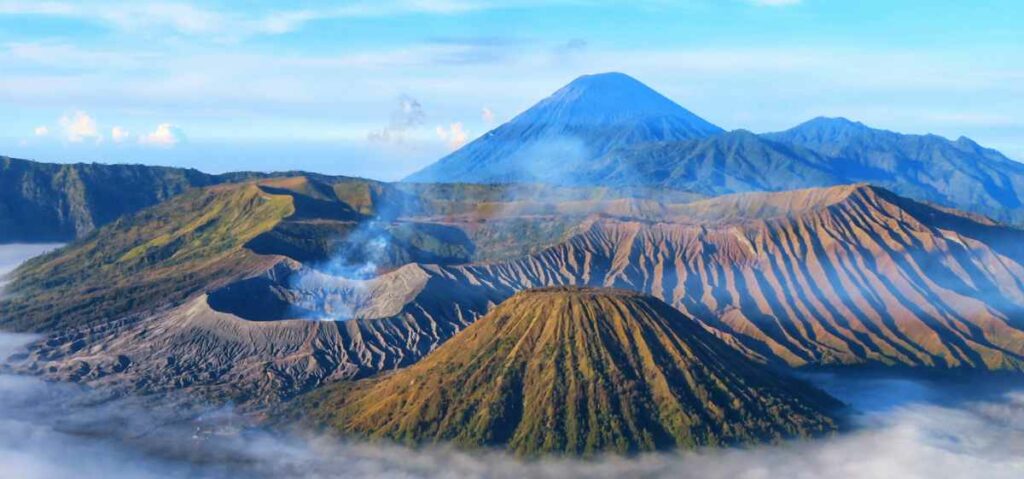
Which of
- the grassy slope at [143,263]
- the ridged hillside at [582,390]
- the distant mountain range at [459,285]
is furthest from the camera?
the grassy slope at [143,263]

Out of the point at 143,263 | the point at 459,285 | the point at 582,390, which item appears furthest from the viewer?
the point at 143,263

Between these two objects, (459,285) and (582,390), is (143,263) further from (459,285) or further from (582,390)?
(582,390)

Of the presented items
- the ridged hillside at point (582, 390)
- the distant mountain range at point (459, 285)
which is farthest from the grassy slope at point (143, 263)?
the ridged hillside at point (582, 390)

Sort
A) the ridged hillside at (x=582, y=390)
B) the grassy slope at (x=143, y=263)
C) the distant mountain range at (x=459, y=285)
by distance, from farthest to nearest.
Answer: the grassy slope at (x=143, y=263) < the distant mountain range at (x=459, y=285) < the ridged hillside at (x=582, y=390)

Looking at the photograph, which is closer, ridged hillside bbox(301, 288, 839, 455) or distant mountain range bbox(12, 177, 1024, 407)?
ridged hillside bbox(301, 288, 839, 455)

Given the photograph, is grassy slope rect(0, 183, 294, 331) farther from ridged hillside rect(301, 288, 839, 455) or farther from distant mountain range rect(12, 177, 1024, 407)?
ridged hillside rect(301, 288, 839, 455)

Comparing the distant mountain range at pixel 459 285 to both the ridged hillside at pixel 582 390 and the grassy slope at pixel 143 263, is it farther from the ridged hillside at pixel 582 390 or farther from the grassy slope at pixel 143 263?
the ridged hillside at pixel 582 390

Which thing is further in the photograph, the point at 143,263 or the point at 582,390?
the point at 143,263

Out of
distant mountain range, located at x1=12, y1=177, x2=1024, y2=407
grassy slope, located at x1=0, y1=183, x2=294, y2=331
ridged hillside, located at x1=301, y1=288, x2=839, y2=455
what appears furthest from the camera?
grassy slope, located at x1=0, y1=183, x2=294, y2=331

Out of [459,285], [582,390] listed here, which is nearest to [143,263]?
[459,285]

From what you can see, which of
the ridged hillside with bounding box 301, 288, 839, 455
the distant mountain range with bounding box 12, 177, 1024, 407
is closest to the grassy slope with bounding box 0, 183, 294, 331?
the distant mountain range with bounding box 12, 177, 1024, 407
